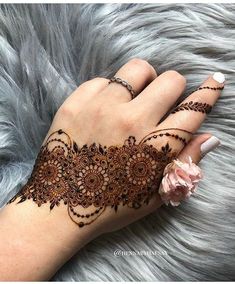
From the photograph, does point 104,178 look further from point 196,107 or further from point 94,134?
point 196,107

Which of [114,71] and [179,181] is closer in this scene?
[179,181]

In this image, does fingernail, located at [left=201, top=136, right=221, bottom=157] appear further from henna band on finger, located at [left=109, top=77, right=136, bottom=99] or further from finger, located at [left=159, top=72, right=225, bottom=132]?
henna band on finger, located at [left=109, top=77, right=136, bottom=99]

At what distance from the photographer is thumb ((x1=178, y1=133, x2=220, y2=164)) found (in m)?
0.93

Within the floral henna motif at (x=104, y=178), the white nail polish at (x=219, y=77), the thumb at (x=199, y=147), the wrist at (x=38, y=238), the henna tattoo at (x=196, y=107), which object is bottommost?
the wrist at (x=38, y=238)

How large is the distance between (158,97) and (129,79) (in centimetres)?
6

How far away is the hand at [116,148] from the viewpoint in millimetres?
917

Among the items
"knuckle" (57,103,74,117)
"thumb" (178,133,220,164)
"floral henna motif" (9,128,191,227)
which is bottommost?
"floral henna motif" (9,128,191,227)

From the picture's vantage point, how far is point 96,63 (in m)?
1.00

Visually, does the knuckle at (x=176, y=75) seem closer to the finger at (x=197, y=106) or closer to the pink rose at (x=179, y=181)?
the finger at (x=197, y=106)

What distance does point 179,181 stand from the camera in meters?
0.89

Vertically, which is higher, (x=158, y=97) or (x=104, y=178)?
(x=158, y=97)

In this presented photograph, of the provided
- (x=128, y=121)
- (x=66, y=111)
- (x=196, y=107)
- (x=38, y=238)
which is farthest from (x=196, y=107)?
(x=38, y=238)

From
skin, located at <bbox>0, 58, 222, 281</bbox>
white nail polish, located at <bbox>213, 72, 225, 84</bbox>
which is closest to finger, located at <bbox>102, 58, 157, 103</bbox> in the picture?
skin, located at <bbox>0, 58, 222, 281</bbox>

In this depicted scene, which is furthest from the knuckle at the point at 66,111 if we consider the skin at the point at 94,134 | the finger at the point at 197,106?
the finger at the point at 197,106
